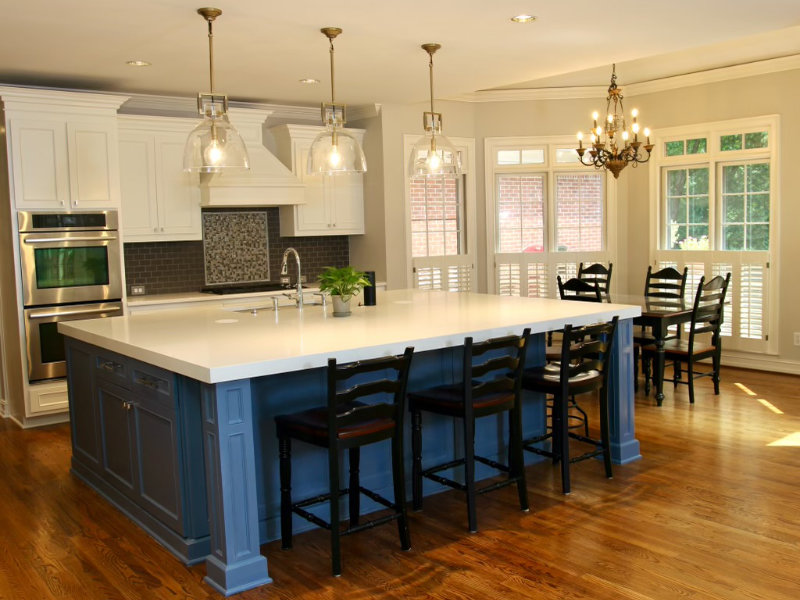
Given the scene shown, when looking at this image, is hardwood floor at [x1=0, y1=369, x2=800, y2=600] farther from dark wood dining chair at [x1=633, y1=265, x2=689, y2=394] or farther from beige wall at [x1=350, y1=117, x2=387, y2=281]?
beige wall at [x1=350, y1=117, x2=387, y2=281]

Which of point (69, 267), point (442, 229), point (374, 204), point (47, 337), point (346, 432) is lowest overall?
point (346, 432)

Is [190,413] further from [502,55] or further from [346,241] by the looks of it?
[346,241]

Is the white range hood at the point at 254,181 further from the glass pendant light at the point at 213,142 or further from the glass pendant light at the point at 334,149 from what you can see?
the glass pendant light at the point at 213,142

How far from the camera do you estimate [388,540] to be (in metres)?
3.76

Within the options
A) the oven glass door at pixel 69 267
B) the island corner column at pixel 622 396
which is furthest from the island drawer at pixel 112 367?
the island corner column at pixel 622 396

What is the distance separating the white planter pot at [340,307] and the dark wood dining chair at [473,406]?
2.74 ft

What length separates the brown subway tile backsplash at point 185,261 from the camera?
707 cm

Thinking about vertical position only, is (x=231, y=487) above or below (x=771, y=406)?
above

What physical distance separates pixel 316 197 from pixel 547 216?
8.09 feet

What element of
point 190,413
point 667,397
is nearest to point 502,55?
point 667,397

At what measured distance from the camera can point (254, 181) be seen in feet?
23.1

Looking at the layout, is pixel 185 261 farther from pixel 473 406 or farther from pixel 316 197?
pixel 473 406

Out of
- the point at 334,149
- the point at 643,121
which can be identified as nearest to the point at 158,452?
the point at 334,149

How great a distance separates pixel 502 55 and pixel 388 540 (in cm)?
356
